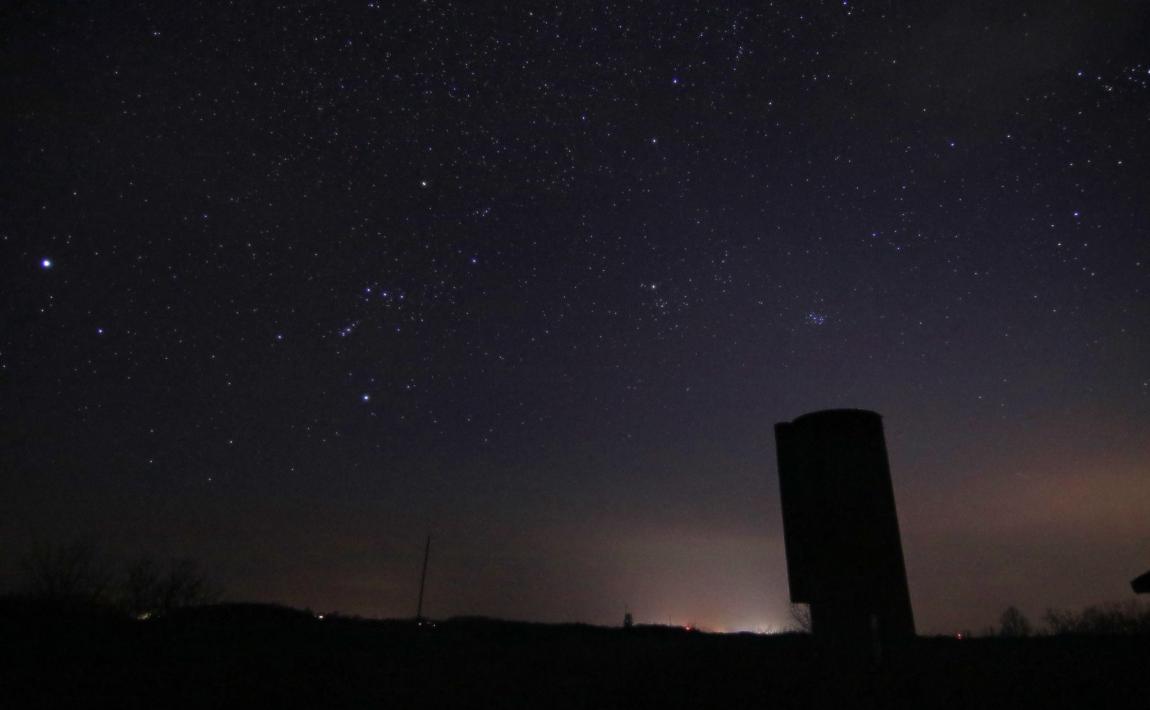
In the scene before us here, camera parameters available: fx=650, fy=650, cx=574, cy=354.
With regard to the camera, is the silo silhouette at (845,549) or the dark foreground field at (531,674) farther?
the dark foreground field at (531,674)

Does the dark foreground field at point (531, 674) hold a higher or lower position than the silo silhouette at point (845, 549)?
lower

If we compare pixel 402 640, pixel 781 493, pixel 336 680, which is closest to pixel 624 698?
pixel 781 493

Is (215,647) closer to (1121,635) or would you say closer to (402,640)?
(402,640)

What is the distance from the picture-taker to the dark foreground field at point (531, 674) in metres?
8.35

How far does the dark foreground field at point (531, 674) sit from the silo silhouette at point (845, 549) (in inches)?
24.6

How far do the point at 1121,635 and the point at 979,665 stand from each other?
23.0 feet

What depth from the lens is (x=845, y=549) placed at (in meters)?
7.59

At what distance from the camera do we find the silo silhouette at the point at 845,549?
757 cm

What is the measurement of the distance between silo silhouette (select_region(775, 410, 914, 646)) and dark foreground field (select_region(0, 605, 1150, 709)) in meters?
0.63

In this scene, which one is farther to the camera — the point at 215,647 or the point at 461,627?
the point at 461,627

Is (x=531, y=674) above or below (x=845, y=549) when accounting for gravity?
below

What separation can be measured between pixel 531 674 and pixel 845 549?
668 centimetres

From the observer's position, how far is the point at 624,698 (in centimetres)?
945

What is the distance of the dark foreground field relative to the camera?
835 centimetres
